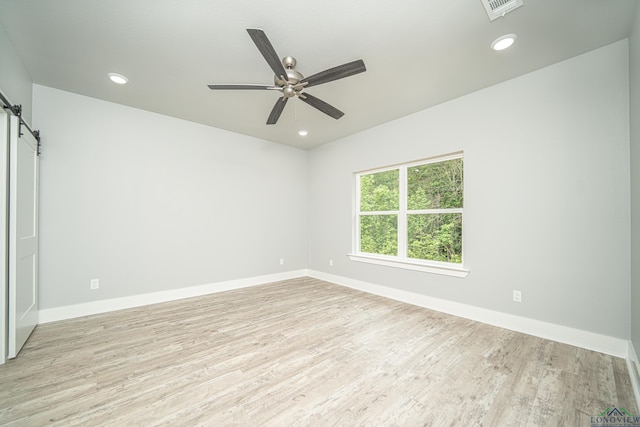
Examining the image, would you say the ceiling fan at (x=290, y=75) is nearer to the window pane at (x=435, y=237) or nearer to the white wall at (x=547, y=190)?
the white wall at (x=547, y=190)

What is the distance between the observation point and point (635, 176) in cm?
196

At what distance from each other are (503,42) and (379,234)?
2862 millimetres

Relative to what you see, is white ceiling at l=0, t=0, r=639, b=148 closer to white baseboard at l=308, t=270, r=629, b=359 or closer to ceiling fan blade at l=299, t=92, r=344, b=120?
ceiling fan blade at l=299, t=92, r=344, b=120

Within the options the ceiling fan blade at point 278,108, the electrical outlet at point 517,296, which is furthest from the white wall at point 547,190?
the ceiling fan blade at point 278,108

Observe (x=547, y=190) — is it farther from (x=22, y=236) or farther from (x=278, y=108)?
(x=22, y=236)

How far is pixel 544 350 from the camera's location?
91.0 inches

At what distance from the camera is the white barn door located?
2.16m

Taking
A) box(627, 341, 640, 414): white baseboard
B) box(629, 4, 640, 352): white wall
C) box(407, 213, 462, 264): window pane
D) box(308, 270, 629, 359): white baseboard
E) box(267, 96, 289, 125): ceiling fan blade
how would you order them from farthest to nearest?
1. box(407, 213, 462, 264): window pane
2. box(267, 96, 289, 125): ceiling fan blade
3. box(308, 270, 629, 359): white baseboard
4. box(629, 4, 640, 352): white wall
5. box(627, 341, 640, 414): white baseboard

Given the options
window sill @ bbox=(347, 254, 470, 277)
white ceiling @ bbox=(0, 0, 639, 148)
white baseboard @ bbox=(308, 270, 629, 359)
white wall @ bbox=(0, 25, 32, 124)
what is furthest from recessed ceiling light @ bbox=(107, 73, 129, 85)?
white baseboard @ bbox=(308, 270, 629, 359)

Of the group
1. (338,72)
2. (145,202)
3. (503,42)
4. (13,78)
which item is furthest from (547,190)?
(13,78)

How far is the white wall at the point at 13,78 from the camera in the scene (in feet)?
6.84

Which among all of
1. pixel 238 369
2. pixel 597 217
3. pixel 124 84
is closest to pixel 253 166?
pixel 124 84

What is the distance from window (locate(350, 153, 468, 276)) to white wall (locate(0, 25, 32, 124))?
420cm

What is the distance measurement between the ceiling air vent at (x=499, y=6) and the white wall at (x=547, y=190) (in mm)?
1180
